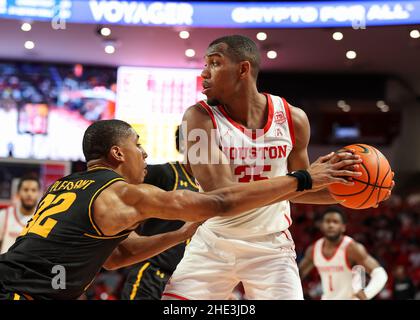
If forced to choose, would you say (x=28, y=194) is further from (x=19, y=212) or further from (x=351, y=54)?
(x=351, y=54)

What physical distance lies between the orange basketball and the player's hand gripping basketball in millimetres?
66

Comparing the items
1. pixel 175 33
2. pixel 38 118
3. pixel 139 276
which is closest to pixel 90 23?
pixel 175 33

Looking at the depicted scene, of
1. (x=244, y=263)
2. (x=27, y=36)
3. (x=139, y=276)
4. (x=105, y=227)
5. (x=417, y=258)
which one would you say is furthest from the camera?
(x=417, y=258)

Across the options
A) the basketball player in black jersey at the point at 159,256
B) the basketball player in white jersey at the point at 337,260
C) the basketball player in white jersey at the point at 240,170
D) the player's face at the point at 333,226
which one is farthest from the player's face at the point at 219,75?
Answer: the player's face at the point at 333,226

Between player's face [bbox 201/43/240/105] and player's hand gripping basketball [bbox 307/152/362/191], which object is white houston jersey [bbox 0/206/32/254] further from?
player's hand gripping basketball [bbox 307/152/362/191]

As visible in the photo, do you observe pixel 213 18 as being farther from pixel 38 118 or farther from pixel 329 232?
pixel 329 232

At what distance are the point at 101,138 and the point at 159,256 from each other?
5.18 feet

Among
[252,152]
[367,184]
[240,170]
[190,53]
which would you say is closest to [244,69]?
[252,152]

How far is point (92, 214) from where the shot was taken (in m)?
3.34

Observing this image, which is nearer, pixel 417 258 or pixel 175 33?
pixel 175 33

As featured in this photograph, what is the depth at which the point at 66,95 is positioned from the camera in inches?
494

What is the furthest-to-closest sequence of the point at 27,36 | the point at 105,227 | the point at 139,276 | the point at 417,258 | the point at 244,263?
the point at 417,258 < the point at 27,36 < the point at 139,276 < the point at 244,263 < the point at 105,227

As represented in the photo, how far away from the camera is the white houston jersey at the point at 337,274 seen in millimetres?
7441

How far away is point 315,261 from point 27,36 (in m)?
6.58
